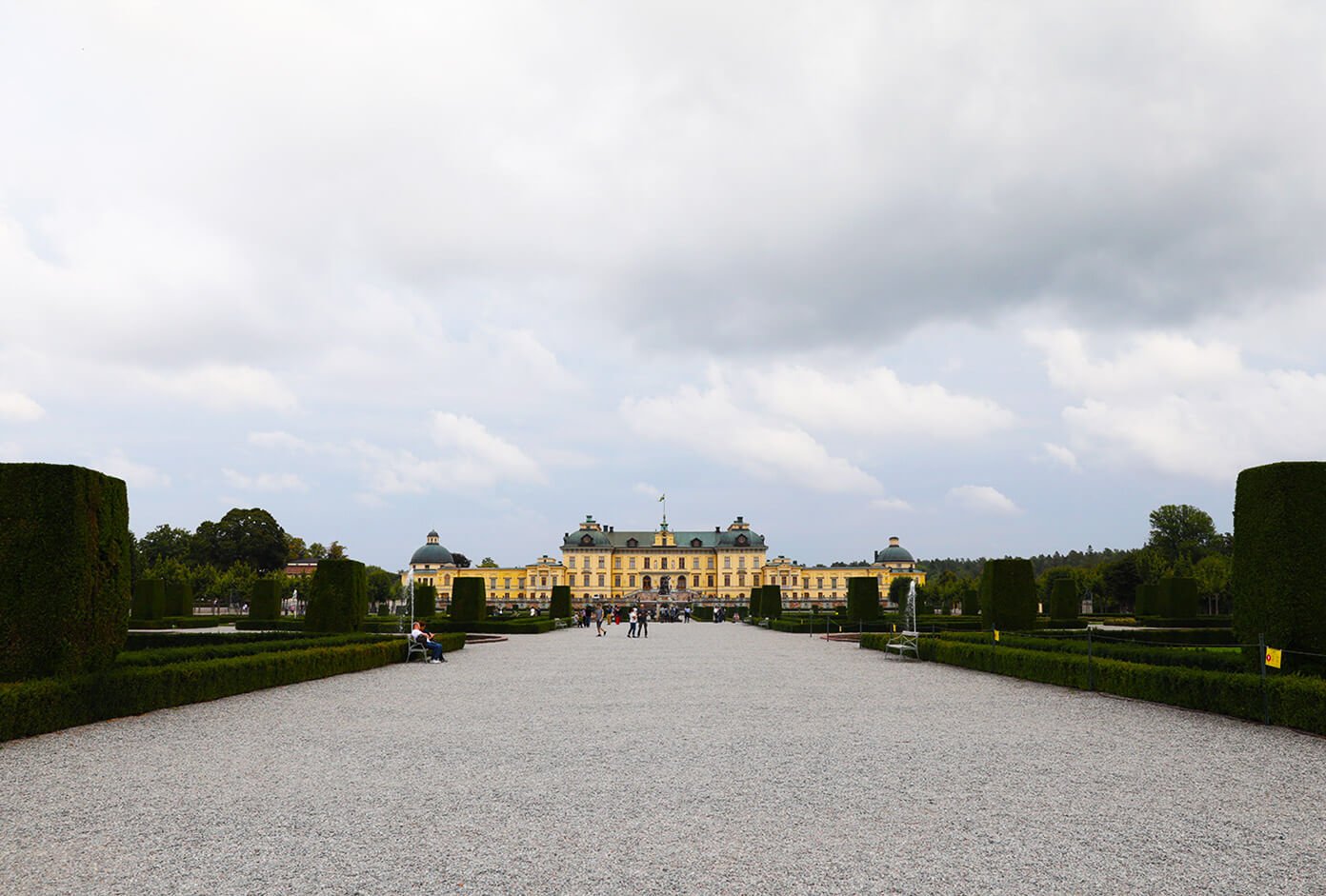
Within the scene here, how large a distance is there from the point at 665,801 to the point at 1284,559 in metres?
10.6

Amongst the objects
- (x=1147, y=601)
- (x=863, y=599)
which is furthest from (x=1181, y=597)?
(x=863, y=599)

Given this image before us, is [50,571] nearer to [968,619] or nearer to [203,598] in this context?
[968,619]

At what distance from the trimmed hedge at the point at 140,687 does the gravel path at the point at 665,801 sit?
0.37 m

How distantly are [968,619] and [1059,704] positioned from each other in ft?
93.9

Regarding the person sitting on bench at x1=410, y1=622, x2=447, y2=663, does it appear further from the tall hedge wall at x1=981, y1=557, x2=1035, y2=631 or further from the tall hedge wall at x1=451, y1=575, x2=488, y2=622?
the tall hedge wall at x1=981, y1=557, x2=1035, y2=631

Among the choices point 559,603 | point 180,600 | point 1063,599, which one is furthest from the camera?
point 559,603

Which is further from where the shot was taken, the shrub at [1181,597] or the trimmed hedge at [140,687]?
the shrub at [1181,597]

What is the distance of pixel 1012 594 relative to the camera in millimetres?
24328

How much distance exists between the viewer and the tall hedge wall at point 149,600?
133 feet

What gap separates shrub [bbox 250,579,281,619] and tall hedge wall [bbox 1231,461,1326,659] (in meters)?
41.2

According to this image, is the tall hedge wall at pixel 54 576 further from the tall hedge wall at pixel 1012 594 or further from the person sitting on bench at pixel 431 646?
the tall hedge wall at pixel 1012 594

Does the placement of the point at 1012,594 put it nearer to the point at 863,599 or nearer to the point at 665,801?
the point at 863,599

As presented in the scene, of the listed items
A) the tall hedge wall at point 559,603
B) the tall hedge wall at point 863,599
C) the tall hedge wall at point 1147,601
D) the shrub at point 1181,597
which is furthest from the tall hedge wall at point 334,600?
the tall hedge wall at point 1147,601

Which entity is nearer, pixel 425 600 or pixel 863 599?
pixel 863 599
